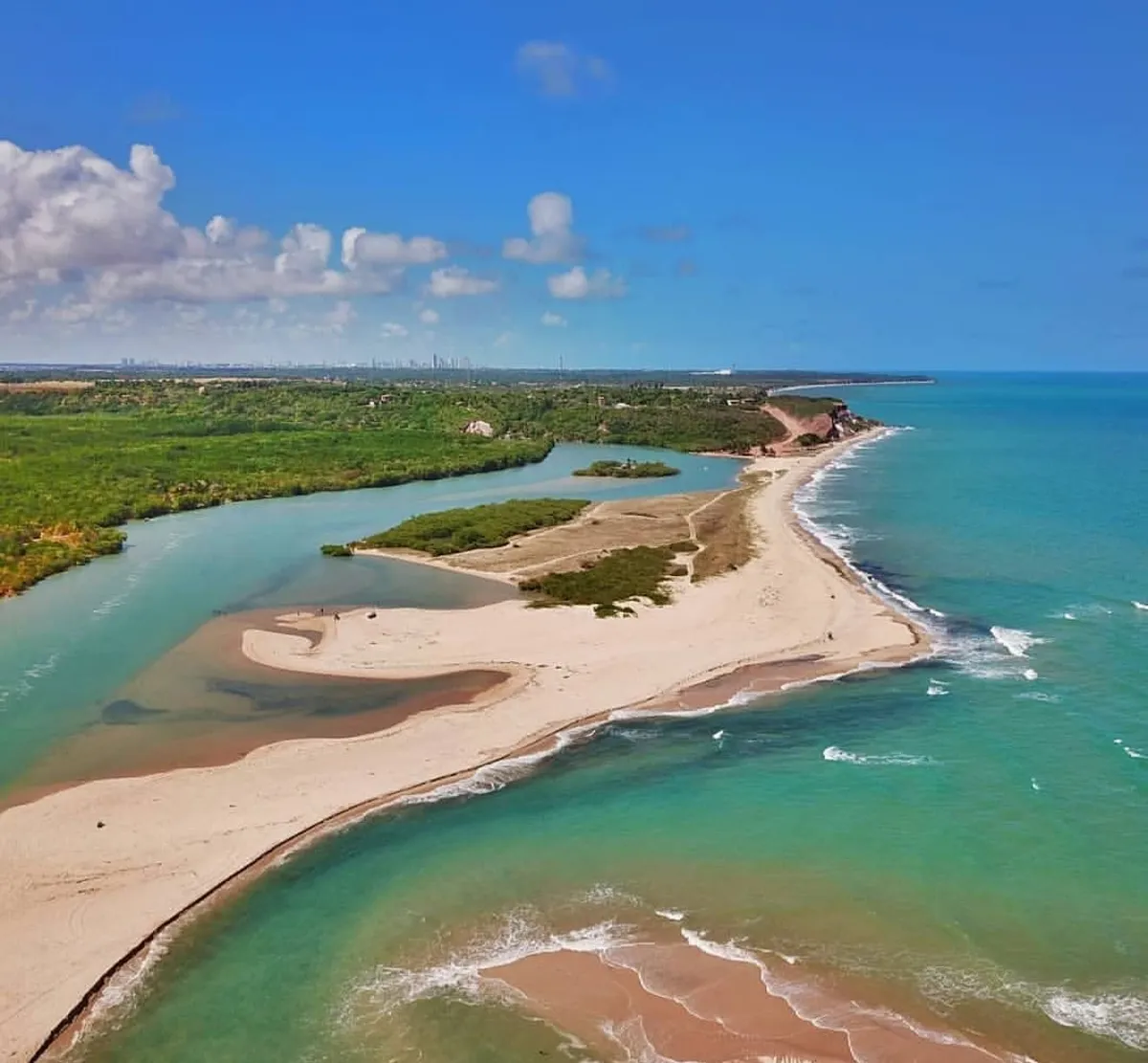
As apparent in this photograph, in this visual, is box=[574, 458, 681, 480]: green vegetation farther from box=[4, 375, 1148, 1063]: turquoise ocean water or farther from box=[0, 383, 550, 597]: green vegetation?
box=[4, 375, 1148, 1063]: turquoise ocean water

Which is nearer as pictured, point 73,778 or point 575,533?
point 73,778

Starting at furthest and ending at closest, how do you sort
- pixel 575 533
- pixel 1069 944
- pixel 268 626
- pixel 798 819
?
1. pixel 575 533
2. pixel 268 626
3. pixel 798 819
4. pixel 1069 944

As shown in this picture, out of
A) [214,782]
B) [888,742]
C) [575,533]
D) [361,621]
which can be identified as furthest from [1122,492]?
[214,782]

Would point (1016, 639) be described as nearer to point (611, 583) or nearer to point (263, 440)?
point (611, 583)

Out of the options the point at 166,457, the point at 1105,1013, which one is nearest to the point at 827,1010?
the point at 1105,1013

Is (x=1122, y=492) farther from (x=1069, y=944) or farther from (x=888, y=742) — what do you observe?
(x=1069, y=944)

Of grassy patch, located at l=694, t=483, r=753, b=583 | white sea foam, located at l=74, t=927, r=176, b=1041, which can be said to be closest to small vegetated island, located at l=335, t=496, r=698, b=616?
grassy patch, located at l=694, t=483, r=753, b=583

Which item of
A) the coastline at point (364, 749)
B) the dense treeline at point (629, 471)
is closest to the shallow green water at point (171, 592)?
the coastline at point (364, 749)
